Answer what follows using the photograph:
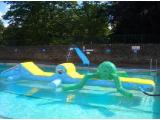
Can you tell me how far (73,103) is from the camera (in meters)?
10.6

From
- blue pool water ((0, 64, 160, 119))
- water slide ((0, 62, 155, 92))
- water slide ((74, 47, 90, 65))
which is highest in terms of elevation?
water slide ((74, 47, 90, 65))

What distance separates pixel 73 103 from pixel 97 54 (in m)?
12.6

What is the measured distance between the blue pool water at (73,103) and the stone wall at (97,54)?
898 centimetres

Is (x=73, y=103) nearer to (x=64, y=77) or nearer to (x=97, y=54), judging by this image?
(x=64, y=77)

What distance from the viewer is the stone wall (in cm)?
2153

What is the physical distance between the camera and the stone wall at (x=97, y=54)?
21.5m

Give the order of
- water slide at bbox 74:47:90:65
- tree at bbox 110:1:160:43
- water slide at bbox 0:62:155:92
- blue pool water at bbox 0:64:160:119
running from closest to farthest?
blue pool water at bbox 0:64:160:119 < water slide at bbox 0:62:155:92 < water slide at bbox 74:47:90:65 < tree at bbox 110:1:160:43

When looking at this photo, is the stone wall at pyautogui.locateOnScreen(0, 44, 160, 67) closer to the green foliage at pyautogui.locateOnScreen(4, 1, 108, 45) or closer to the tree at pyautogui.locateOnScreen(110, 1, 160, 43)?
the tree at pyautogui.locateOnScreen(110, 1, 160, 43)

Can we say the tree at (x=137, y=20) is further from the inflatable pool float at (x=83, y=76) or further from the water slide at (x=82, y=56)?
the inflatable pool float at (x=83, y=76)

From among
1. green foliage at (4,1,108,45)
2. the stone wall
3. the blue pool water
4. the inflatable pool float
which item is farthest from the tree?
the blue pool water

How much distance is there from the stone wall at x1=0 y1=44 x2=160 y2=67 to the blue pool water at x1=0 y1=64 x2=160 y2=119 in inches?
353

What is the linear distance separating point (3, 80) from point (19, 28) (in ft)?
47.9

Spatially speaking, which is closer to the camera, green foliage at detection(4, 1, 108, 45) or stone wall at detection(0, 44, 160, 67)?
stone wall at detection(0, 44, 160, 67)

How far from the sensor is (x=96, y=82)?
12.2m
